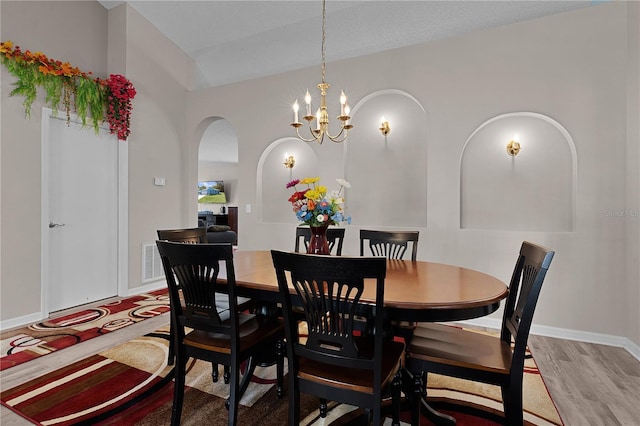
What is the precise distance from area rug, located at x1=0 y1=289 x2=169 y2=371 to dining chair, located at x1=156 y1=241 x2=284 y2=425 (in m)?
1.71

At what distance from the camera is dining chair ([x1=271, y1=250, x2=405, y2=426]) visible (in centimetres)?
126

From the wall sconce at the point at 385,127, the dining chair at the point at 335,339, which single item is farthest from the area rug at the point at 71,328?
the wall sconce at the point at 385,127

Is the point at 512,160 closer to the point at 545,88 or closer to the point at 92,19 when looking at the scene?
the point at 545,88

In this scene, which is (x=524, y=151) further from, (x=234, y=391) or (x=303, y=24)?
(x=234, y=391)

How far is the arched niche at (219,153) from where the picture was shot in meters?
6.66

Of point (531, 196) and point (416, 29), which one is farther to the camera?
point (416, 29)

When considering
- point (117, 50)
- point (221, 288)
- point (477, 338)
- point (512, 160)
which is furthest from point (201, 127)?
point (477, 338)

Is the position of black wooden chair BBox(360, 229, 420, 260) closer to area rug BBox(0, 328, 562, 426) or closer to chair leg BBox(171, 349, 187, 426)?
area rug BBox(0, 328, 562, 426)

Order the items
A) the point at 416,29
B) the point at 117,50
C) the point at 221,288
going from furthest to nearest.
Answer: the point at 117,50 < the point at 416,29 < the point at 221,288

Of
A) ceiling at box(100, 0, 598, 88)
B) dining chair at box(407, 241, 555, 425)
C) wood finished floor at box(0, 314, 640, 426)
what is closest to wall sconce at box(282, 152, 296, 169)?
ceiling at box(100, 0, 598, 88)

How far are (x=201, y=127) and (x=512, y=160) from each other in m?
4.06

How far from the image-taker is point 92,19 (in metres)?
4.00

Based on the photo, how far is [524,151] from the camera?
324 centimetres

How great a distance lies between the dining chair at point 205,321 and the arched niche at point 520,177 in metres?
2.62
